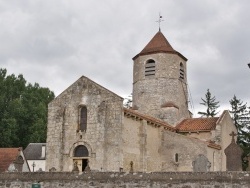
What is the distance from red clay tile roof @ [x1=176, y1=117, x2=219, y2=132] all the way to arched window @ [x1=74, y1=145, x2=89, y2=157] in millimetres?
10247

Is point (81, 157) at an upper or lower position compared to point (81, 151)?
lower

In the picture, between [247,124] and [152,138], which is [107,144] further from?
[247,124]

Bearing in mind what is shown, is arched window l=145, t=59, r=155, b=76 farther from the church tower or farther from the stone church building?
the stone church building

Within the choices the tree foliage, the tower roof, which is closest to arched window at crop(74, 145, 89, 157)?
the tower roof

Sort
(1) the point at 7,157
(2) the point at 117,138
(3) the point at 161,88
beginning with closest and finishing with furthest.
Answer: (2) the point at 117,138 < (1) the point at 7,157 < (3) the point at 161,88

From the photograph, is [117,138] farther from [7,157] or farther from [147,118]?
[7,157]

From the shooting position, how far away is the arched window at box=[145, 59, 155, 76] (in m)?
42.0

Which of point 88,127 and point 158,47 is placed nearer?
point 88,127

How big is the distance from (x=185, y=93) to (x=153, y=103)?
3.52 m

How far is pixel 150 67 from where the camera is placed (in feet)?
139

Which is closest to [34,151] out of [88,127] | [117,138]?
[88,127]

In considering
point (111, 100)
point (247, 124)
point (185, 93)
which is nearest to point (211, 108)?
point (247, 124)

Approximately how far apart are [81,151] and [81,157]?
451mm

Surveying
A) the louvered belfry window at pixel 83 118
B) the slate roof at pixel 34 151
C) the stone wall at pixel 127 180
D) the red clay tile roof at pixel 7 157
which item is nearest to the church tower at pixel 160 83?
the louvered belfry window at pixel 83 118
